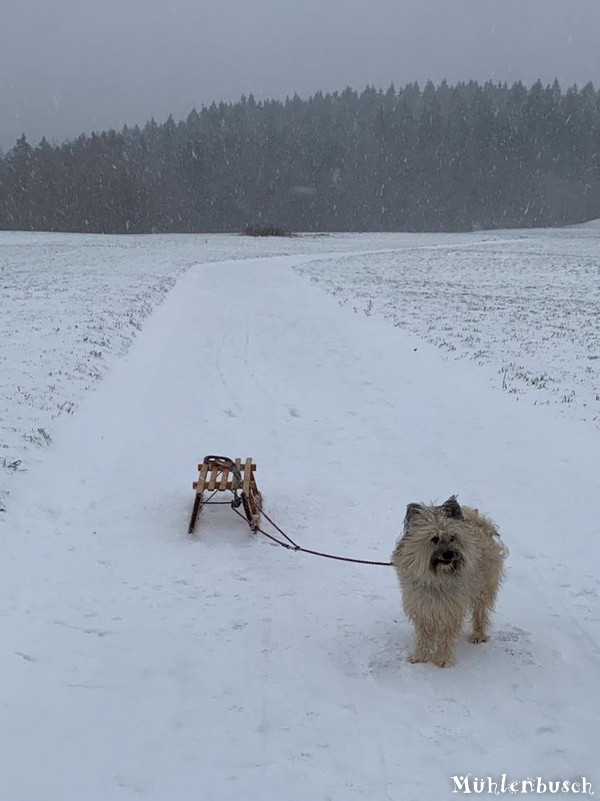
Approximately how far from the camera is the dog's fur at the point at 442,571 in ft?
14.5

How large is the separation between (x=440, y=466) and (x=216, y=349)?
8.21m

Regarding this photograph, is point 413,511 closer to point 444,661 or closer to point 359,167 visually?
point 444,661

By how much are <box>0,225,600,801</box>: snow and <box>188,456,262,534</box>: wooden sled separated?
9.7 inches

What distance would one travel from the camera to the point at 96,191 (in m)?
107

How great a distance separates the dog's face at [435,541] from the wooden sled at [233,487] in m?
2.78

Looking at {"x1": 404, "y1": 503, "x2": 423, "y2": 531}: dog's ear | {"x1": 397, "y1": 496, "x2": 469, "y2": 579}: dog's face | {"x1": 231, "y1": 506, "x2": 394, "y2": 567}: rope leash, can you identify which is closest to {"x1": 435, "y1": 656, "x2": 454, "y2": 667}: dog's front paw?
{"x1": 397, "y1": 496, "x2": 469, "y2": 579}: dog's face

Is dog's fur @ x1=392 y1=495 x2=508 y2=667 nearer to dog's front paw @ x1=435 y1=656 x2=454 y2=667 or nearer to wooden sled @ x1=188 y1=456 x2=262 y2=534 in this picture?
dog's front paw @ x1=435 y1=656 x2=454 y2=667

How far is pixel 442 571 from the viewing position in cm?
450

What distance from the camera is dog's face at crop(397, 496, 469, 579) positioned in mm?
4391

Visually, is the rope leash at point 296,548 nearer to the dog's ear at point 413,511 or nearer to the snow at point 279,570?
the snow at point 279,570

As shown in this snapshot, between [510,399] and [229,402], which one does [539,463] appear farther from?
[229,402]

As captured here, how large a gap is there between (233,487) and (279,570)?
132 cm

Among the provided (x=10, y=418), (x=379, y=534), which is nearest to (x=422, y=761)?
(x=379, y=534)

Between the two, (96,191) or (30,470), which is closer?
(30,470)
